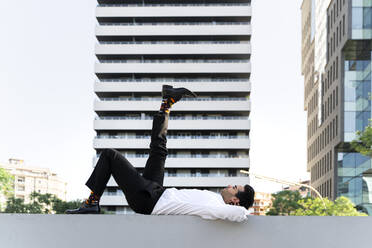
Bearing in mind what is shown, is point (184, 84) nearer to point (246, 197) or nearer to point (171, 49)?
point (171, 49)

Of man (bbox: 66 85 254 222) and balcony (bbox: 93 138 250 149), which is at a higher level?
balcony (bbox: 93 138 250 149)

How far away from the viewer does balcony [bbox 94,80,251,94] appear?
57844 millimetres

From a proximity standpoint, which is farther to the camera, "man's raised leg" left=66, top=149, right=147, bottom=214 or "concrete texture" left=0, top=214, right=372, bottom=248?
"man's raised leg" left=66, top=149, right=147, bottom=214

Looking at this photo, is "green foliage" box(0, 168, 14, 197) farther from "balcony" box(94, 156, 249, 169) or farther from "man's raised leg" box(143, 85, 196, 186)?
"man's raised leg" box(143, 85, 196, 186)

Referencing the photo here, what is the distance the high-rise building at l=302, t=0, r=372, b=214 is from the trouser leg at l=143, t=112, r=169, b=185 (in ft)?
94.9

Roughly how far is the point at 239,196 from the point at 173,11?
189 feet

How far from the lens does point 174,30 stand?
59.0 m

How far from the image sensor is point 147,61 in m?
59.4

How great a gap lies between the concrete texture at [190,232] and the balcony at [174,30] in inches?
2227

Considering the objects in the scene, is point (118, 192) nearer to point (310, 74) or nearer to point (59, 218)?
point (310, 74)

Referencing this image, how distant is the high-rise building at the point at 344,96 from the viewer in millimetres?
33188

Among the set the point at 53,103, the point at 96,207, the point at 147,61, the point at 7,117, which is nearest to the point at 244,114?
the point at 147,61

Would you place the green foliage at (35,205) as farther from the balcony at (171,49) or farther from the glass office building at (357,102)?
the glass office building at (357,102)

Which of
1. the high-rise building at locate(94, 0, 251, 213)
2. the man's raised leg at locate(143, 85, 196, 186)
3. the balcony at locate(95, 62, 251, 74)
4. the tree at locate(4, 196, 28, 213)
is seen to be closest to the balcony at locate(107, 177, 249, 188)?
the high-rise building at locate(94, 0, 251, 213)
